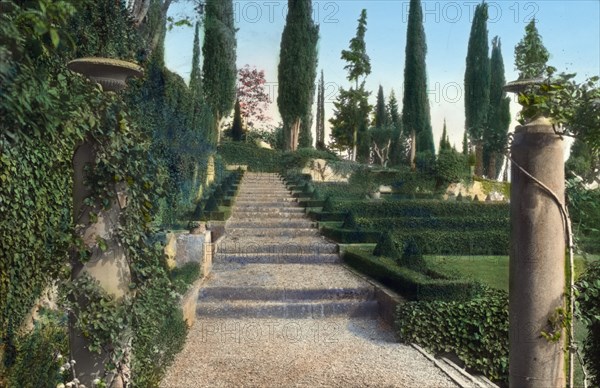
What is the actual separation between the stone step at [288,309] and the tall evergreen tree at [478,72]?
25.8 m

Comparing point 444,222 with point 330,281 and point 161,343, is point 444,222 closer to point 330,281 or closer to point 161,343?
point 330,281

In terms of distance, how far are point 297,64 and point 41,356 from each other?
2762cm

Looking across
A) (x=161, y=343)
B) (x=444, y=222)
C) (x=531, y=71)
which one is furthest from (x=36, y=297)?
(x=444, y=222)

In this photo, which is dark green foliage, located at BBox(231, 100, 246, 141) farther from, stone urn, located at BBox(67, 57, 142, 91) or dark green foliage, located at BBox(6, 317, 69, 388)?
stone urn, located at BBox(67, 57, 142, 91)

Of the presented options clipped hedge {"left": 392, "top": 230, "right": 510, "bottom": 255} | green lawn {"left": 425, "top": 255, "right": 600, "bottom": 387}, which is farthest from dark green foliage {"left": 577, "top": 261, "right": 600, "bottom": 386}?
clipped hedge {"left": 392, "top": 230, "right": 510, "bottom": 255}

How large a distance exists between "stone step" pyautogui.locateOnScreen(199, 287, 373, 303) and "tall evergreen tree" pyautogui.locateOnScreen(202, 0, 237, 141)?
774 inches

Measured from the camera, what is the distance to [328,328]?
22.6 feet

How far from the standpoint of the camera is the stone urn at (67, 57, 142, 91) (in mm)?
3258

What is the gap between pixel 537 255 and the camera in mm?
3074

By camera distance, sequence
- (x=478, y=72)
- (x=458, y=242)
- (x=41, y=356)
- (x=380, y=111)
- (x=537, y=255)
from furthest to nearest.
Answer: (x=380, y=111) < (x=478, y=72) < (x=458, y=242) < (x=41, y=356) < (x=537, y=255)

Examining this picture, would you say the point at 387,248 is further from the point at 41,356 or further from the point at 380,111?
the point at 380,111

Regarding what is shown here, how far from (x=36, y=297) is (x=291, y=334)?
121 inches

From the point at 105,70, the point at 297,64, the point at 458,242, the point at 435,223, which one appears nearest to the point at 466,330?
the point at 105,70

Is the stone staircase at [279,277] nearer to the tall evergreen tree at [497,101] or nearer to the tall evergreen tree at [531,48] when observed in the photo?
the tall evergreen tree at [531,48]
